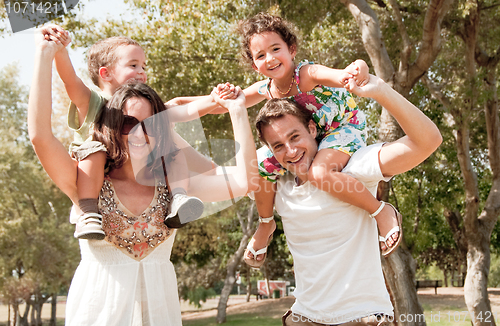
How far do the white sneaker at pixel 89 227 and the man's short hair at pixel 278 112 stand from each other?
0.91 meters

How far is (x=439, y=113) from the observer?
9852 mm

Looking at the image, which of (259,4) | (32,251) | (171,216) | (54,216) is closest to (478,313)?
(259,4)

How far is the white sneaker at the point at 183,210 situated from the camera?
6.49 ft

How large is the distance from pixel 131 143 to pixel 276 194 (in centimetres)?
82

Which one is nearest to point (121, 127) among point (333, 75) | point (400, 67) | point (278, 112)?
point (278, 112)

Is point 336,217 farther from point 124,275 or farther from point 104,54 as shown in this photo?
point 104,54

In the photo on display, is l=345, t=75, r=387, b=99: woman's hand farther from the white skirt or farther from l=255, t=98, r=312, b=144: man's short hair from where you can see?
the white skirt

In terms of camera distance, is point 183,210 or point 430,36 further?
point 430,36

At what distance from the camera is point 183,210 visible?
198cm

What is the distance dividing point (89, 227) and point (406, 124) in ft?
4.51

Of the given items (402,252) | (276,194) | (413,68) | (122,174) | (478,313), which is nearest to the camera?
(122,174)

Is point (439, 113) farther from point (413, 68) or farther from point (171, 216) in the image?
point (171, 216)

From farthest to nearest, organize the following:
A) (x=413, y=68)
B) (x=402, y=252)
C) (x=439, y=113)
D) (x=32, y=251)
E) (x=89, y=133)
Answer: (x=32, y=251)
(x=439, y=113)
(x=402, y=252)
(x=413, y=68)
(x=89, y=133)

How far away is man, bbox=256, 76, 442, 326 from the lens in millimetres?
1970
